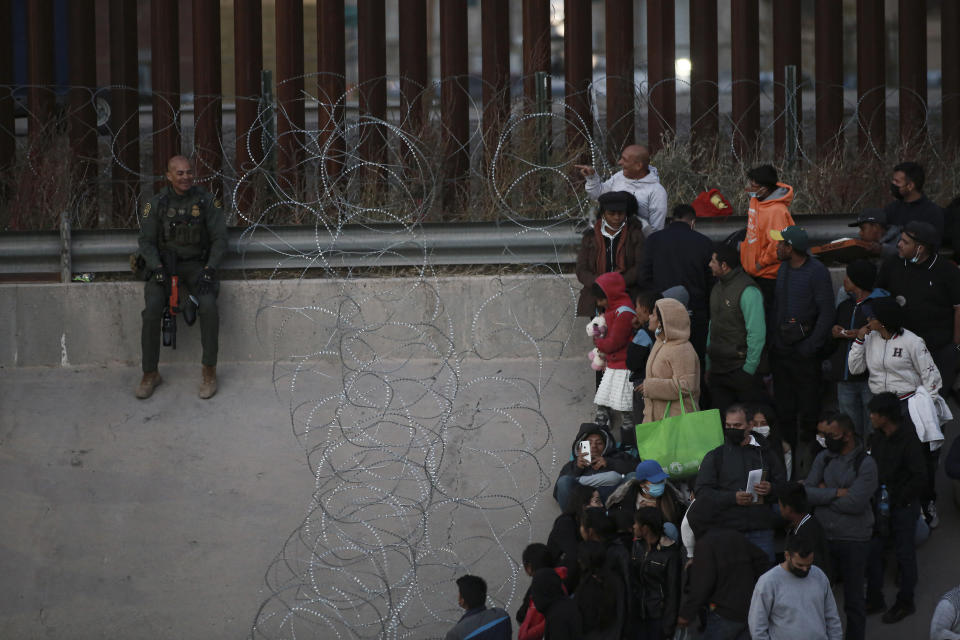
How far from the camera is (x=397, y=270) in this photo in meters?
10.9

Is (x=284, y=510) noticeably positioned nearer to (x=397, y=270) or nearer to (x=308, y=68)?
(x=397, y=270)

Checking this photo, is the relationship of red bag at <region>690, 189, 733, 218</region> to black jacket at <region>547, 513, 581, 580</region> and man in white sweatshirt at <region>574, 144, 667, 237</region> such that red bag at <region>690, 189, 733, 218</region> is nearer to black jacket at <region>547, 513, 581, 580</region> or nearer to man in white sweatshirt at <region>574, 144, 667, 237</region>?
man in white sweatshirt at <region>574, 144, 667, 237</region>

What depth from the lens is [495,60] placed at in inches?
541

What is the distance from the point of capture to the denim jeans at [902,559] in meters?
8.58

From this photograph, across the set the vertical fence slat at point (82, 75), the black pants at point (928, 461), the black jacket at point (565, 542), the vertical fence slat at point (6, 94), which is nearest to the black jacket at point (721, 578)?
the black jacket at point (565, 542)

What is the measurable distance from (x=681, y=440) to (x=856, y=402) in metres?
1.45

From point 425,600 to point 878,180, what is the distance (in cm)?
595

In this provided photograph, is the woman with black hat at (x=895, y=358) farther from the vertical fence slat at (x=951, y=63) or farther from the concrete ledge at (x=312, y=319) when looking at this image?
the vertical fence slat at (x=951, y=63)

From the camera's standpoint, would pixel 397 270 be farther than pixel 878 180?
No

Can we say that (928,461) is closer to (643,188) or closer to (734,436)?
(734,436)

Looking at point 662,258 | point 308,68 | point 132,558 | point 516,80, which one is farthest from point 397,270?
point 308,68

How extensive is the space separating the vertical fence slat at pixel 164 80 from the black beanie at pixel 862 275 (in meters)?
6.89

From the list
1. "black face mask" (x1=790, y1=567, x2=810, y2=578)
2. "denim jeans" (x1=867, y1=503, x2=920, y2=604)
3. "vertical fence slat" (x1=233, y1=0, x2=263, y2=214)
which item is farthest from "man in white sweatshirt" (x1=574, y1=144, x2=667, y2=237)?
"vertical fence slat" (x1=233, y1=0, x2=263, y2=214)

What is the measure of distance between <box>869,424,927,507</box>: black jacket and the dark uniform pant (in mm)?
4782
